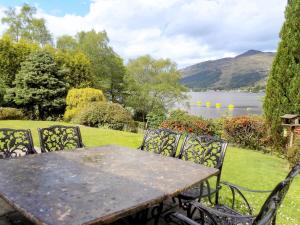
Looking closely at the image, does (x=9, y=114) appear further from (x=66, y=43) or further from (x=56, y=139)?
(x=66, y=43)

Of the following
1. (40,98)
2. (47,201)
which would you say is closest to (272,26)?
(47,201)

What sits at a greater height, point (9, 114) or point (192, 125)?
point (9, 114)

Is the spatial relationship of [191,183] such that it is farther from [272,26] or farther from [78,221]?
[272,26]

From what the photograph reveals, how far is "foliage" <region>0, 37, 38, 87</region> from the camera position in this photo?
48.7 feet

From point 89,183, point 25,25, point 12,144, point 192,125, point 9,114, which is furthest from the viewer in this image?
point 25,25

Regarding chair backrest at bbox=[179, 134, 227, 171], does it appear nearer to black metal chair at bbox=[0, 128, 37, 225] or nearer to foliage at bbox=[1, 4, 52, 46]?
black metal chair at bbox=[0, 128, 37, 225]

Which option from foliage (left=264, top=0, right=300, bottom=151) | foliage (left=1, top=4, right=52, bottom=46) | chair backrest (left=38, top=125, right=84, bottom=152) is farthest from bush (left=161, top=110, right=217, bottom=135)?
foliage (left=1, top=4, right=52, bottom=46)

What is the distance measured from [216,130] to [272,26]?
444 centimetres

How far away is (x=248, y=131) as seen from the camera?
895 centimetres

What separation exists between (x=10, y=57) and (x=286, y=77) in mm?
14844

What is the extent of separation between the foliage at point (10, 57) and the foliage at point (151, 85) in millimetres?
9427

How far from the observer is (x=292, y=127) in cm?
677

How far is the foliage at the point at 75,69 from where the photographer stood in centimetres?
1642

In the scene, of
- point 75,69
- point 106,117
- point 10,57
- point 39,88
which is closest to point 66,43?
point 75,69
